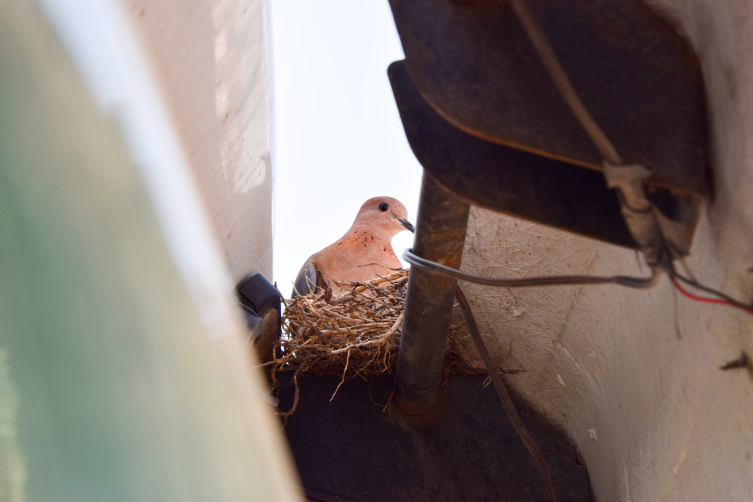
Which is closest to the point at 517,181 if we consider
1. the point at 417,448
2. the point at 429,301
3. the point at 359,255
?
the point at 429,301

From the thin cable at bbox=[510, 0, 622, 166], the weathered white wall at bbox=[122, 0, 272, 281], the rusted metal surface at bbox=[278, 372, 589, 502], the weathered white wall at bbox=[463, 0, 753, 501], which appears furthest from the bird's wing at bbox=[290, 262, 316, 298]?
the thin cable at bbox=[510, 0, 622, 166]

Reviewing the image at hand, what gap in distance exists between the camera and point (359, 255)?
3.60 metres

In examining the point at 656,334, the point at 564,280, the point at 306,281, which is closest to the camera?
the point at 564,280

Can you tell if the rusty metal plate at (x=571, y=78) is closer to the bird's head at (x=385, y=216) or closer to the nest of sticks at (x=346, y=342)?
the nest of sticks at (x=346, y=342)

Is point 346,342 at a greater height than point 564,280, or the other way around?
point 564,280

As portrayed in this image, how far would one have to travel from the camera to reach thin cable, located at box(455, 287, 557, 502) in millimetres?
1545

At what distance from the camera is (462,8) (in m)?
0.95

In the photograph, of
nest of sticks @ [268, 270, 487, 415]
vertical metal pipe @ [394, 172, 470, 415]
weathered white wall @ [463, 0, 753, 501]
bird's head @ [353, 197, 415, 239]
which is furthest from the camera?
bird's head @ [353, 197, 415, 239]

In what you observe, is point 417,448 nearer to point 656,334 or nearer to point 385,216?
point 656,334

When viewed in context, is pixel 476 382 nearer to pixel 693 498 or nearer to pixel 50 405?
pixel 693 498

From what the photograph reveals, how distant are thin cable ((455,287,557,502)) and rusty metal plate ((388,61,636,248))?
1.82 feet

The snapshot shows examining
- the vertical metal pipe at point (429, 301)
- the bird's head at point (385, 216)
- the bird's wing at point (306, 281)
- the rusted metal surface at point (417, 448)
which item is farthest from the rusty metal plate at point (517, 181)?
the bird's head at point (385, 216)

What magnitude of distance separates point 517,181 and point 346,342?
1.34m

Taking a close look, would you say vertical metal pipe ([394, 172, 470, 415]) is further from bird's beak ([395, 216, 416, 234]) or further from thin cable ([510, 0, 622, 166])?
bird's beak ([395, 216, 416, 234])
